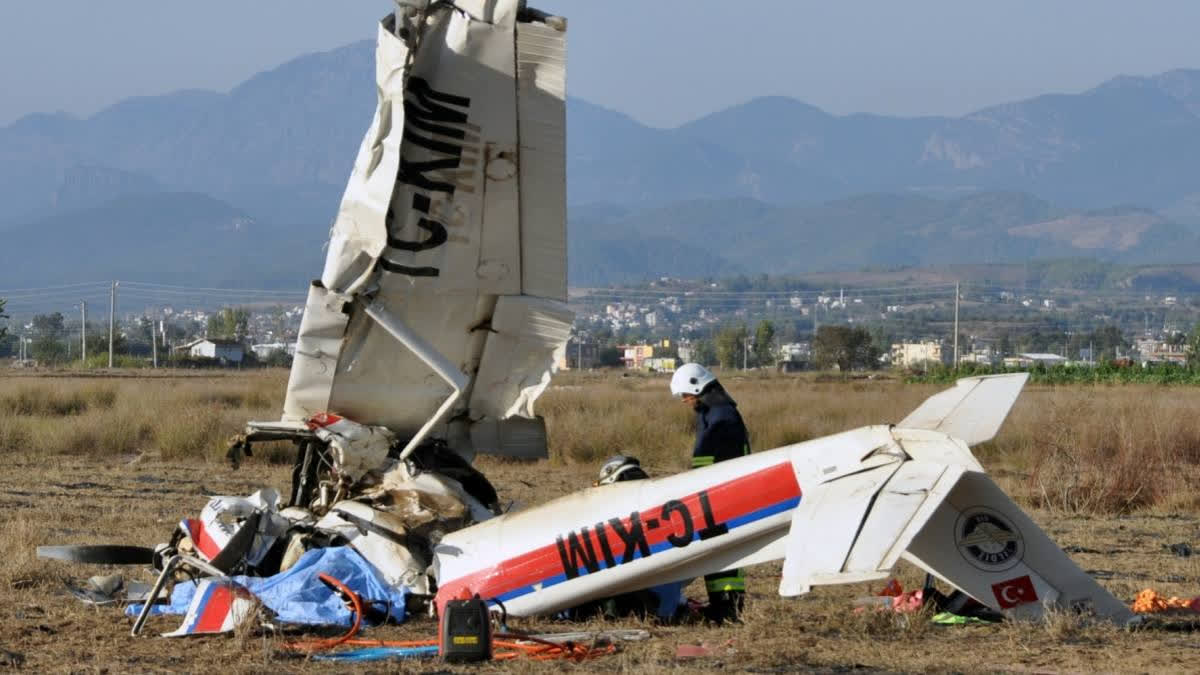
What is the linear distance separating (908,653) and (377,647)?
3000mm

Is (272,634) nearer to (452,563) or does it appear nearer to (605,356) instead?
(452,563)

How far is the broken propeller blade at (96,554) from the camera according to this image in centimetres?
1133

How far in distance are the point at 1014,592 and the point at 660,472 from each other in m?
12.8

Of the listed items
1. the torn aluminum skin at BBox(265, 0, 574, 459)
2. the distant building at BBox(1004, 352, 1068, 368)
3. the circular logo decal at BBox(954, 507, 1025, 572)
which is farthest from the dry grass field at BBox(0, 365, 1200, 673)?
the distant building at BBox(1004, 352, 1068, 368)

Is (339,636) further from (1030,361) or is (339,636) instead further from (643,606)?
(1030,361)

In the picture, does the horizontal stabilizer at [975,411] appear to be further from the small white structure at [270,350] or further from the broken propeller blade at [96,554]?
the small white structure at [270,350]

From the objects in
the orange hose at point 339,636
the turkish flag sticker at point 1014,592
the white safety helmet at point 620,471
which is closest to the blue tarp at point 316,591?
the orange hose at point 339,636

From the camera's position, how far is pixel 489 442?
41.2 ft

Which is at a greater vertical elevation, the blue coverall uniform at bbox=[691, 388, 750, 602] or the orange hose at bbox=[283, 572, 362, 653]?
the blue coverall uniform at bbox=[691, 388, 750, 602]

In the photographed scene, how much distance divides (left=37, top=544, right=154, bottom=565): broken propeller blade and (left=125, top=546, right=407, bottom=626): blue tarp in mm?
683

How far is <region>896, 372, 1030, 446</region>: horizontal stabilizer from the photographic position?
10070mm

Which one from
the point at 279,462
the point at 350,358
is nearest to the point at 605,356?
the point at 279,462

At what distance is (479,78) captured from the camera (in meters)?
11.3

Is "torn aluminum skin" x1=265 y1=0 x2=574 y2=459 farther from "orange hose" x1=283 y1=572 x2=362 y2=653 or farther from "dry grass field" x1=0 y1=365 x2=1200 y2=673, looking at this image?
"dry grass field" x1=0 y1=365 x2=1200 y2=673
